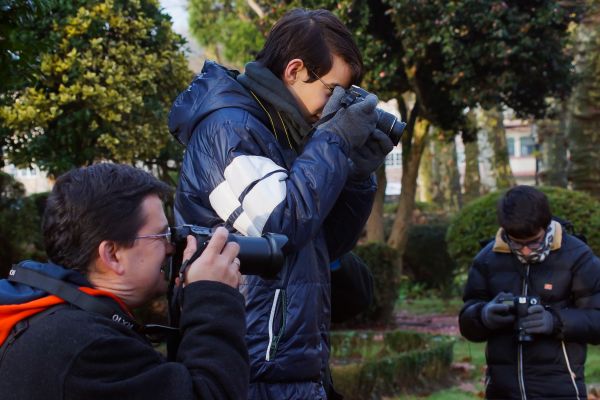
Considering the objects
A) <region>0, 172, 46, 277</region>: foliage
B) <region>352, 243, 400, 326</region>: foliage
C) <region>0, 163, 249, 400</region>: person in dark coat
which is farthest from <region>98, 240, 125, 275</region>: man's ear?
<region>352, 243, 400, 326</region>: foliage

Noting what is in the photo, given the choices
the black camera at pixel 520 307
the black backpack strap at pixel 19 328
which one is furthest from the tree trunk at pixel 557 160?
the black backpack strap at pixel 19 328

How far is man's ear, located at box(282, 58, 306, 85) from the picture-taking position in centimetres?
290

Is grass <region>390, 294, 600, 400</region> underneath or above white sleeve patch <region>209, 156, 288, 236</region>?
underneath

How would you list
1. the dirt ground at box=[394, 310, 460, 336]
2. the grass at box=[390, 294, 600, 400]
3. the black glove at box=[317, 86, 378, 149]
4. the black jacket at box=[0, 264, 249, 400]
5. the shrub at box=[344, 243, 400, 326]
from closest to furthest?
1. the black jacket at box=[0, 264, 249, 400]
2. the black glove at box=[317, 86, 378, 149]
3. the grass at box=[390, 294, 600, 400]
4. the shrub at box=[344, 243, 400, 326]
5. the dirt ground at box=[394, 310, 460, 336]

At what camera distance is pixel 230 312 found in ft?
7.08

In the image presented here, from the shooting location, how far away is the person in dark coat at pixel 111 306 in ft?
6.50

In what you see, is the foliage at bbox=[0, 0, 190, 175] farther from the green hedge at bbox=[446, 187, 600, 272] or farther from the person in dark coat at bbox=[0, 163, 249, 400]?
the person in dark coat at bbox=[0, 163, 249, 400]

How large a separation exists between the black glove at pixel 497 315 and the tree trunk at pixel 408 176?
334 inches

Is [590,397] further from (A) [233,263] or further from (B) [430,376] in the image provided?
(A) [233,263]

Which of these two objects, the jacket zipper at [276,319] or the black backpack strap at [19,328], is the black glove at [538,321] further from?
the black backpack strap at [19,328]

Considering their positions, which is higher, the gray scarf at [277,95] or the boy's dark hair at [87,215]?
the gray scarf at [277,95]

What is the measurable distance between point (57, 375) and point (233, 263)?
1.61 feet

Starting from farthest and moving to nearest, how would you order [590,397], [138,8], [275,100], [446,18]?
[446,18] → [138,8] → [590,397] → [275,100]

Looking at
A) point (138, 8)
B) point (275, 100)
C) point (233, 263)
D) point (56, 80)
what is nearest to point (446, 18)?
point (138, 8)
